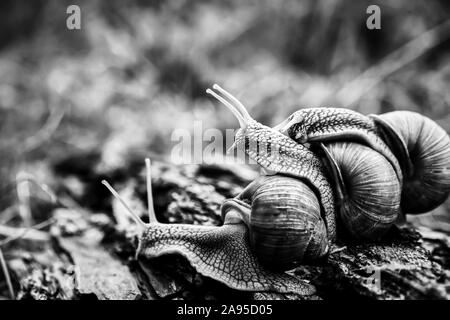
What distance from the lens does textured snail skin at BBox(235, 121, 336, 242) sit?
181cm

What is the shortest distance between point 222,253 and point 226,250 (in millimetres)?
24

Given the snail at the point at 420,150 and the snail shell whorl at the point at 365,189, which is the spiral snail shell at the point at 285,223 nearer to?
the snail shell whorl at the point at 365,189

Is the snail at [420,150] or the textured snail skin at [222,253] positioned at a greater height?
the snail at [420,150]

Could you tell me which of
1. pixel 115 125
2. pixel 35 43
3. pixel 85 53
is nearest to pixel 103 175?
pixel 115 125

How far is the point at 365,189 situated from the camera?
1.79 m

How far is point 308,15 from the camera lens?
491 cm

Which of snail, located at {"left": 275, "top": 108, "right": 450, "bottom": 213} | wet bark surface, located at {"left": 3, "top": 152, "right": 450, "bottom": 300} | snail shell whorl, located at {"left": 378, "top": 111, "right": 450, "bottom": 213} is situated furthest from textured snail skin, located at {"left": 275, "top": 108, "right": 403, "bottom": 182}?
wet bark surface, located at {"left": 3, "top": 152, "right": 450, "bottom": 300}

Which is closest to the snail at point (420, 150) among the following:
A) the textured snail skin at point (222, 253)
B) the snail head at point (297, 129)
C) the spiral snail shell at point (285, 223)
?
the snail head at point (297, 129)

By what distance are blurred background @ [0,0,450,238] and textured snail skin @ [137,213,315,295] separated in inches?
61.9

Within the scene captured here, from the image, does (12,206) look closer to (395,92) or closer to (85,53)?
(85,53)

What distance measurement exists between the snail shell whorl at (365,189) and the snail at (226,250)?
0.18 meters

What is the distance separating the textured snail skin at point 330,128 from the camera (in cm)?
188

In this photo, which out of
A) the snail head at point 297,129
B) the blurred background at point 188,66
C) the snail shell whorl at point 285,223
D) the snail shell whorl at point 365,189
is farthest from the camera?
the blurred background at point 188,66

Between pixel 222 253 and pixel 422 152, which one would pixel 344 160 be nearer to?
pixel 422 152
